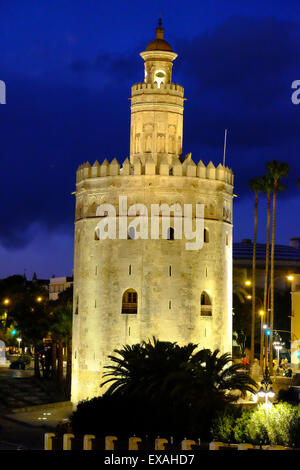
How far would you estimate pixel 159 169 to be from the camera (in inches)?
2046

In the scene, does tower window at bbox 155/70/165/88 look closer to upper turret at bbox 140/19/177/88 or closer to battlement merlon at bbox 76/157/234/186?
upper turret at bbox 140/19/177/88

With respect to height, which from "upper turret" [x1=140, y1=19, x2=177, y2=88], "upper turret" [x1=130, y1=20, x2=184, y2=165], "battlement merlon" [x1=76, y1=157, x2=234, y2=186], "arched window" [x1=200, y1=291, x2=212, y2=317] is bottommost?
"arched window" [x1=200, y1=291, x2=212, y2=317]

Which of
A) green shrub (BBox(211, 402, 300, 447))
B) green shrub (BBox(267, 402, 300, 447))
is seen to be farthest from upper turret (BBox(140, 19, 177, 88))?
green shrub (BBox(267, 402, 300, 447))

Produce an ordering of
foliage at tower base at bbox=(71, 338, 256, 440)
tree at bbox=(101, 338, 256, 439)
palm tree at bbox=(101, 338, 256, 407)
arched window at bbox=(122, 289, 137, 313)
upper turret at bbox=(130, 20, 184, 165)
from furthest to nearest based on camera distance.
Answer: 1. upper turret at bbox=(130, 20, 184, 165)
2. arched window at bbox=(122, 289, 137, 313)
3. palm tree at bbox=(101, 338, 256, 407)
4. foliage at tower base at bbox=(71, 338, 256, 440)
5. tree at bbox=(101, 338, 256, 439)

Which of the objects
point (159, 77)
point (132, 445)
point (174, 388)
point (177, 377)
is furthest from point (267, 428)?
point (159, 77)

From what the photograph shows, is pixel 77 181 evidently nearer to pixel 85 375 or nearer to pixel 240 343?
pixel 85 375

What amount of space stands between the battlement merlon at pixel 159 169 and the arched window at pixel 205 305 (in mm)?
6079

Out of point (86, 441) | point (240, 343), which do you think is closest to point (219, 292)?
point (86, 441)

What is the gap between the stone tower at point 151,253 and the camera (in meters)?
51.5

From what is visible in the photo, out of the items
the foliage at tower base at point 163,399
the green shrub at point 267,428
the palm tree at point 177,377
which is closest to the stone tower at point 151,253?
the palm tree at point 177,377

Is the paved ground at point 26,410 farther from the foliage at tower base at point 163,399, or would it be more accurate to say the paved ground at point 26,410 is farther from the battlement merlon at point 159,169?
the battlement merlon at point 159,169

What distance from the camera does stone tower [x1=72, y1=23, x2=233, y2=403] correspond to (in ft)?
169

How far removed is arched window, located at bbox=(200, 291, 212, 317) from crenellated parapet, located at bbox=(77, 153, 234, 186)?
20.1ft

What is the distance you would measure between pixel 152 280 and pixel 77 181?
24.8ft
